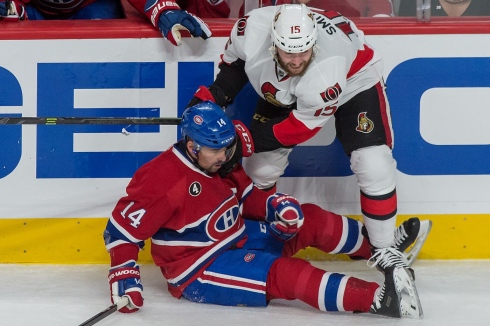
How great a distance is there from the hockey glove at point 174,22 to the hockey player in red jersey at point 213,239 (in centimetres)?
50

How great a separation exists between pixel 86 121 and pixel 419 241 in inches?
58.1

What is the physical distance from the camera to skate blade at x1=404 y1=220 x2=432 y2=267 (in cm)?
394

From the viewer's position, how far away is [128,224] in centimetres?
348

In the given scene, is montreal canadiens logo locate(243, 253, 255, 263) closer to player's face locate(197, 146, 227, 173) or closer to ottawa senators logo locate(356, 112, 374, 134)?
player's face locate(197, 146, 227, 173)

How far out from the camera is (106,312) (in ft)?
11.0

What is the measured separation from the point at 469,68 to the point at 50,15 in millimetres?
1916

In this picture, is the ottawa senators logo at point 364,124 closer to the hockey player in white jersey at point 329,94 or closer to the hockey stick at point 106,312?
the hockey player in white jersey at point 329,94

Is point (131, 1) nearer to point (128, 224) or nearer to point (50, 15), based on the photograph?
point (50, 15)

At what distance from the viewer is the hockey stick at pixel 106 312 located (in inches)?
129

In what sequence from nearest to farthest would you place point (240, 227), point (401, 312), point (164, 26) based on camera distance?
point (401, 312)
point (240, 227)
point (164, 26)

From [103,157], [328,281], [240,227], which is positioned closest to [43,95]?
[103,157]

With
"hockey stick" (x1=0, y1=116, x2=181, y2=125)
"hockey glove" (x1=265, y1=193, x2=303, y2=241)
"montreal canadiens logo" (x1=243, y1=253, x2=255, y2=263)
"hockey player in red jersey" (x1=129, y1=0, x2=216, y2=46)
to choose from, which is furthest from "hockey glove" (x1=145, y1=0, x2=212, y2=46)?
"montreal canadiens logo" (x1=243, y1=253, x2=255, y2=263)

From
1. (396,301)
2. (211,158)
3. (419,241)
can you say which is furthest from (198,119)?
(419,241)

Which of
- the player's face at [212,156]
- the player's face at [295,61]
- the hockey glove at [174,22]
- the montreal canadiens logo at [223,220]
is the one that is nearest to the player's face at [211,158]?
the player's face at [212,156]
